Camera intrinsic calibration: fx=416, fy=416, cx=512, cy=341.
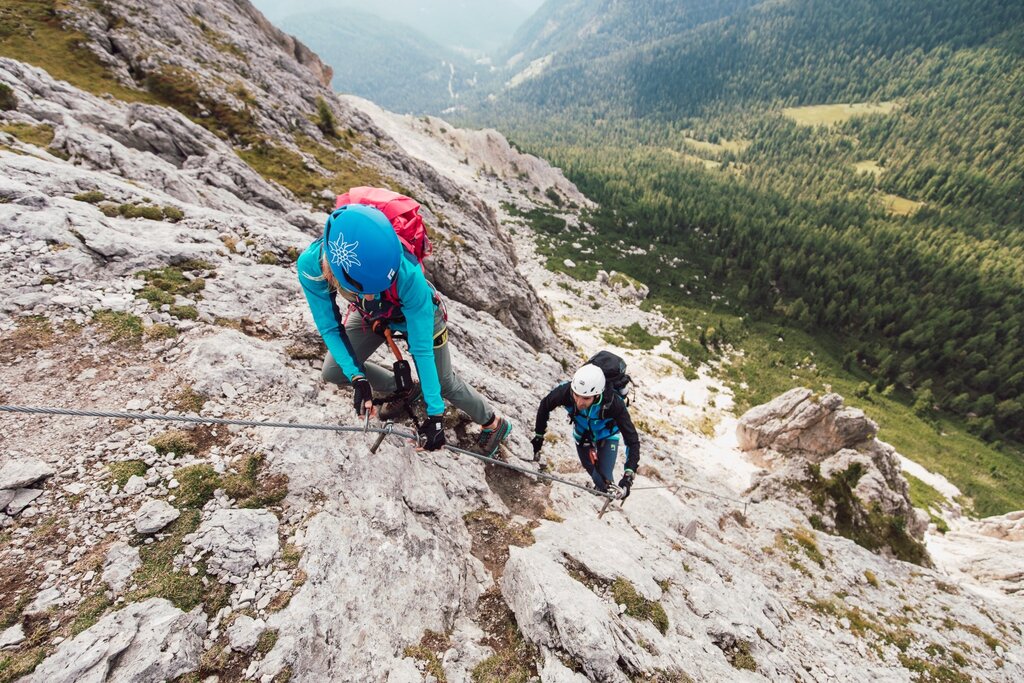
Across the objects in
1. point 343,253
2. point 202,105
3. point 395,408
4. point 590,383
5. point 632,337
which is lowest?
point 632,337

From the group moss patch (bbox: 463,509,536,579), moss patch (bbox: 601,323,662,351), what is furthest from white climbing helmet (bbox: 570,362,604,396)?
moss patch (bbox: 601,323,662,351)

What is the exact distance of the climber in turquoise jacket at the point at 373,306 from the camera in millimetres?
5191

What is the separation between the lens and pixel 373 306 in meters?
6.55

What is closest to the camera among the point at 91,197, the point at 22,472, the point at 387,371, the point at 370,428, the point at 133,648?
the point at 133,648

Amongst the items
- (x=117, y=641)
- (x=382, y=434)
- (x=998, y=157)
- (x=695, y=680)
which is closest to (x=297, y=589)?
(x=117, y=641)

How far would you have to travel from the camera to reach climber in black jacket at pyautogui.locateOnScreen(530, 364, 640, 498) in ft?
31.1

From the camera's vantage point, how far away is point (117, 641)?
482cm

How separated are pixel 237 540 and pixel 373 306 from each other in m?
3.99

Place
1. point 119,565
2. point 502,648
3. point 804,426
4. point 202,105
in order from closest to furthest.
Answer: point 119,565 → point 502,648 → point 202,105 → point 804,426

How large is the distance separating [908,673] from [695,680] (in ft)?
34.6

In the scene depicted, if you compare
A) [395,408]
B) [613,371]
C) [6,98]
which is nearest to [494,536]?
[395,408]

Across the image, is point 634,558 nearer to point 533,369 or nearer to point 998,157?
point 533,369

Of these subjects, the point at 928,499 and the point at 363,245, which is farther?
the point at 928,499

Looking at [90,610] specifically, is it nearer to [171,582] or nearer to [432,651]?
→ [171,582]
